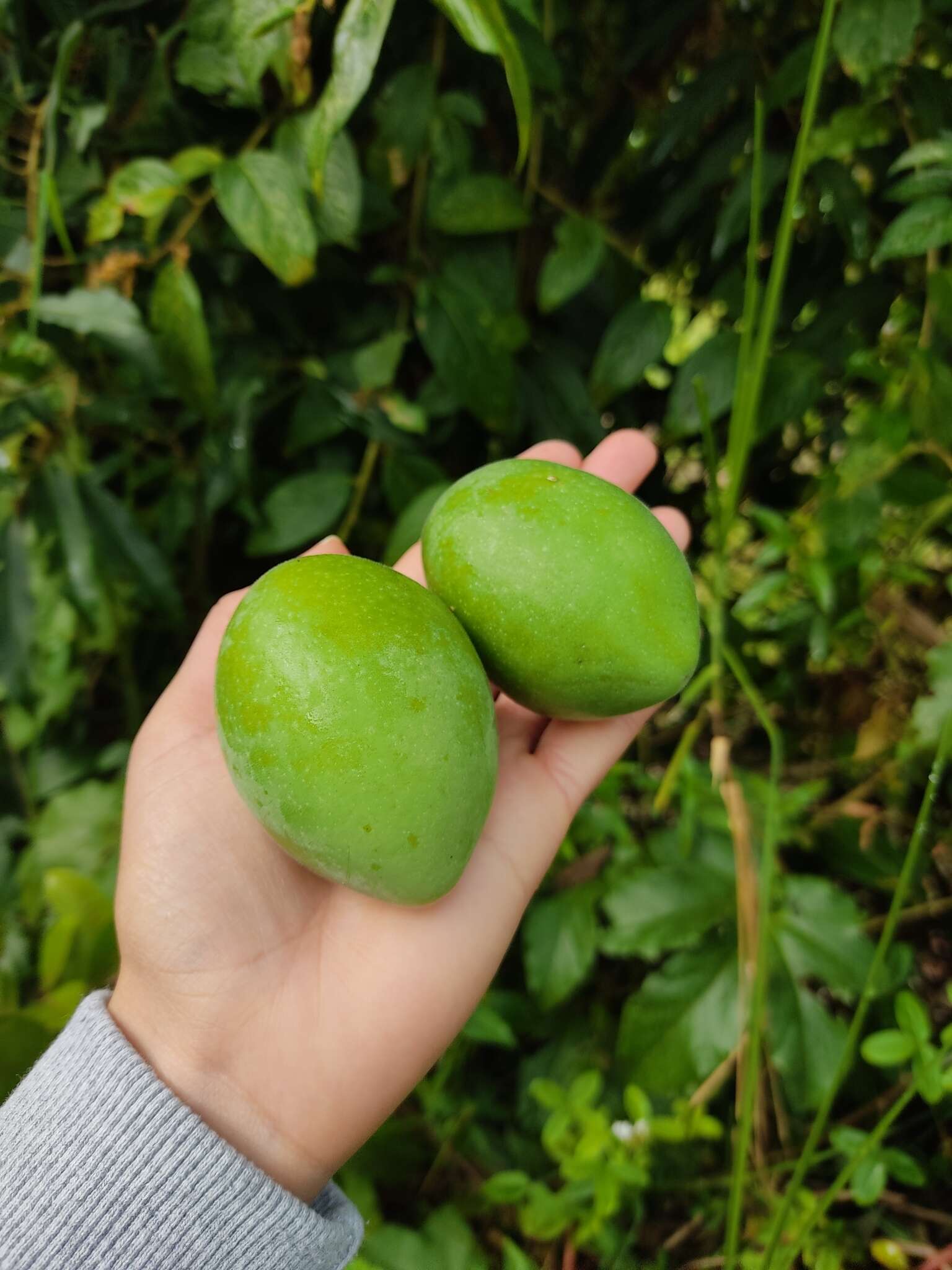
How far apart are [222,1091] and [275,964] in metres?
0.12

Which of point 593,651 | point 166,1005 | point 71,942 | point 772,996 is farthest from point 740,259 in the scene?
point 71,942

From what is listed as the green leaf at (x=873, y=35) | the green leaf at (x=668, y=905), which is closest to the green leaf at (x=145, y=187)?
the green leaf at (x=873, y=35)

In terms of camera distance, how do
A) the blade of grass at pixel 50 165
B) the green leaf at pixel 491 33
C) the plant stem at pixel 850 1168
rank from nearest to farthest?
1. the green leaf at pixel 491 33
2. the plant stem at pixel 850 1168
3. the blade of grass at pixel 50 165

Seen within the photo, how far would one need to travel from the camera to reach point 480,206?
1.13 m

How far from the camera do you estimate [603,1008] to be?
1.22 meters

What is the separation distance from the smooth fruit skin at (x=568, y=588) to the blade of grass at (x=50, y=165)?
1.77 ft

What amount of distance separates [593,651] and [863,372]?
1.58ft

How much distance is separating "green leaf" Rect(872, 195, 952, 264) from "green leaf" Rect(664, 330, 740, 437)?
0.26 meters

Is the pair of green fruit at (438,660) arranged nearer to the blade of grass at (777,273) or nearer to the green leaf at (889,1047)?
the blade of grass at (777,273)

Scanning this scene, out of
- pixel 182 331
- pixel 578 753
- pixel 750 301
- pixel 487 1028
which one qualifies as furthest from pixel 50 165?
pixel 487 1028

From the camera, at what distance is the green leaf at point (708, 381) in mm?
1124

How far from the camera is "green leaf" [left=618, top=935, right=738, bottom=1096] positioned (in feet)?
3.21

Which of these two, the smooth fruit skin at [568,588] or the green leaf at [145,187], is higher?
the green leaf at [145,187]

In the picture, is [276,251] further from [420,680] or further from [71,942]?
[71,942]
